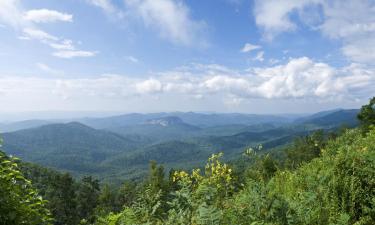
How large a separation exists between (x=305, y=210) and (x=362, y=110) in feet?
175

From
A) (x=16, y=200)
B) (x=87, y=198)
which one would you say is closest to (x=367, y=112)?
(x=16, y=200)

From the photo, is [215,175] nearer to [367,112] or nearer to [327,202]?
[327,202]

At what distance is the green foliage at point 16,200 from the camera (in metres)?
4.30

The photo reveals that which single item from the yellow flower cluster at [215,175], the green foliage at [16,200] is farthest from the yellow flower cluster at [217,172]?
the green foliage at [16,200]

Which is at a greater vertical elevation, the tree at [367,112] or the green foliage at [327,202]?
the tree at [367,112]

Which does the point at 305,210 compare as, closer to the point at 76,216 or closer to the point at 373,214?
the point at 373,214

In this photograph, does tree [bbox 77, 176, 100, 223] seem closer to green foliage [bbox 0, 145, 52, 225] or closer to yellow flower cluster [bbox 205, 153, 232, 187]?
yellow flower cluster [bbox 205, 153, 232, 187]

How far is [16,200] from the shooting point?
443 cm

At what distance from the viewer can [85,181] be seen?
81.1 metres

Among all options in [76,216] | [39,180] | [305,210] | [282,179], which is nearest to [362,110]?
[282,179]

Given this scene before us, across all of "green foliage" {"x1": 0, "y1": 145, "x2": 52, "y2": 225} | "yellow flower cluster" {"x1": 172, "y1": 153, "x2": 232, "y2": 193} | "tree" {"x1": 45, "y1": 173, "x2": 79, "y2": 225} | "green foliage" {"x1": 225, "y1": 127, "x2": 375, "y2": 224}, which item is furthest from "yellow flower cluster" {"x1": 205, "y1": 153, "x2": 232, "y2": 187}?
"tree" {"x1": 45, "y1": 173, "x2": 79, "y2": 225}

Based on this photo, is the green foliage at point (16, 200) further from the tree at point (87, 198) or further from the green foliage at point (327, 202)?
the tree at point (87, 198)

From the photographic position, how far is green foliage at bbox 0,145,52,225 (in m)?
4.30

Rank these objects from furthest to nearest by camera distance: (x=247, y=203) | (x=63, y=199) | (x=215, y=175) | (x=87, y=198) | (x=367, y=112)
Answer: (x=87, y=198) < (x=63, y=199) < (x=367, y=112) < (x=215, y=175) < (x=247, y=203)
